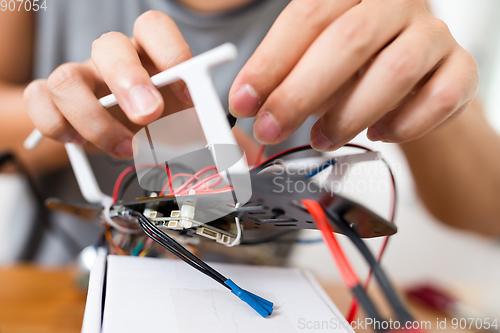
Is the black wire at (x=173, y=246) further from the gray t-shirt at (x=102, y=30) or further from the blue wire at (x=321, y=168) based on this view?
the gray t-shirt at (x=102, y=30)

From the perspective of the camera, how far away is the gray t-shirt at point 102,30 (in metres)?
0.67

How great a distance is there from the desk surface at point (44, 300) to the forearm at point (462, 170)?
250 millimetres

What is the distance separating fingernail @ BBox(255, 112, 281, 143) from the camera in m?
0.22

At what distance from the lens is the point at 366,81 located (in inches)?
8.6

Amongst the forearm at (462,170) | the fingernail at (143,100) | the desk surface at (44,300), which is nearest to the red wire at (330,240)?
the fingernail at (143,100)

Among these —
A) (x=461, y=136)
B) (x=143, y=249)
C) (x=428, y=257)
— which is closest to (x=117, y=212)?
(x=143, y=249)

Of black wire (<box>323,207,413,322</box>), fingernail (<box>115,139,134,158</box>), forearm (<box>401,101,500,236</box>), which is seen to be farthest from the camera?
forearm (<box>401,101,500,236</box>)

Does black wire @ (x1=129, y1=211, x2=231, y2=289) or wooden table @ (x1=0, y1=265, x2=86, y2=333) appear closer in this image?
black wire @ (x1=129, y1=211, x2=231, y2=289)

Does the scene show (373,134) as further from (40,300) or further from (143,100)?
(40,300)

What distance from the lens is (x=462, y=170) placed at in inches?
24.6

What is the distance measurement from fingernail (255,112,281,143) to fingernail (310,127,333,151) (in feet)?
0.14

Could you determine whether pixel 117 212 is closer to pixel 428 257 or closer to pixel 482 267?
pixel 428 257

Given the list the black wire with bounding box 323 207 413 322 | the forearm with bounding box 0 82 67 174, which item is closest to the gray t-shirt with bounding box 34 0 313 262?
the forearm with bounding box 0 82 67 174

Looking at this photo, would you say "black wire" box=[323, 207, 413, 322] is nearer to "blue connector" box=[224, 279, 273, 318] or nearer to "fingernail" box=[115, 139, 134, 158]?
"blue connector" box=[224, 279, 273, 318]
